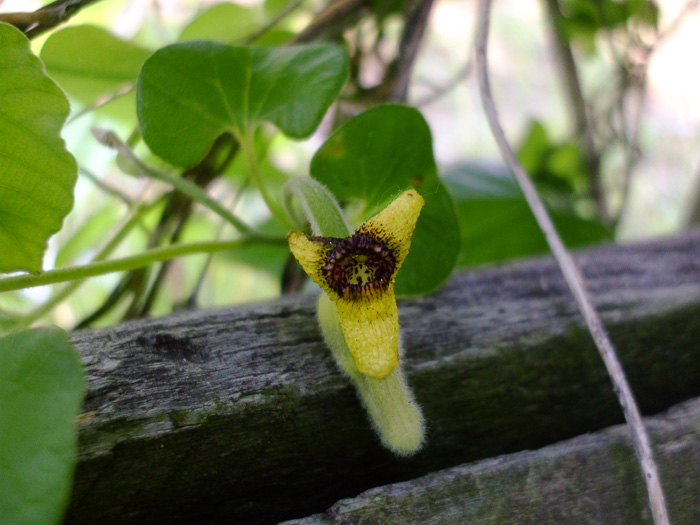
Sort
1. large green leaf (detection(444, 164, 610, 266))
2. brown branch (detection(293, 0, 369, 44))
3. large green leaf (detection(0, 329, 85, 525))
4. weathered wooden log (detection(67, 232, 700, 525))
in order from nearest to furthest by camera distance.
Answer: large green leaf (detection(0, 329, 85, 525)) → weathered wooden log (detection(67, 232, 700, 525)) → brown branch (detection(293, 0, 369, 44)) → large green leaf (detection(444, 164, 610, 266))

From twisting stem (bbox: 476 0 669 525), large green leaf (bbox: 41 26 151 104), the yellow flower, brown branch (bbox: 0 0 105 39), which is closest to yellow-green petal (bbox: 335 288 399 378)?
the yellow flower

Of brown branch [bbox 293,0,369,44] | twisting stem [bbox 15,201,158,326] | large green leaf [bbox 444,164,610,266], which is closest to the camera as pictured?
twisting stem [bbox 15,201,158,326]

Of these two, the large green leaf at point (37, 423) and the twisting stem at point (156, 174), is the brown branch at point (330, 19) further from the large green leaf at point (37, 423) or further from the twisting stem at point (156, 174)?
the large green leaf at point (37, 423)

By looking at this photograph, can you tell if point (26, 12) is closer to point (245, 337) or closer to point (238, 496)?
point (245, 337)

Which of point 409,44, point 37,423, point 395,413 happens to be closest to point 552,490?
point 395,413

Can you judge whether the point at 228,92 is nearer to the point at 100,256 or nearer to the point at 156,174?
the point at 156,174

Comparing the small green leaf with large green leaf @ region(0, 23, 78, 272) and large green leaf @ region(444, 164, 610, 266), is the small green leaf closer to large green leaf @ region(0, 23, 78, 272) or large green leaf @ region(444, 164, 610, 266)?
large green leaf @ region(0, 23, 78, 272)

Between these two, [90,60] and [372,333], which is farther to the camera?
[90,60]
